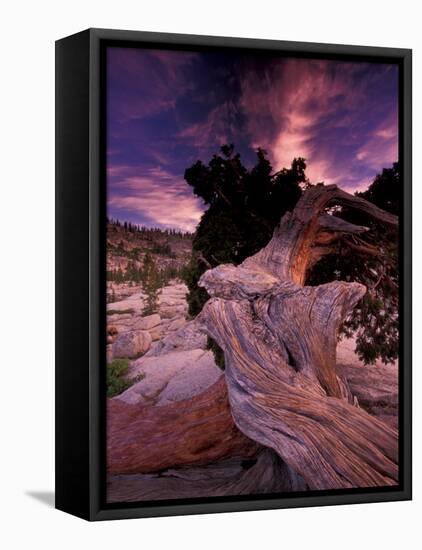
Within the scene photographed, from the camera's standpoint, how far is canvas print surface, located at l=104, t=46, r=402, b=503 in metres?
8.98

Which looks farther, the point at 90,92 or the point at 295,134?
the point at 295,134

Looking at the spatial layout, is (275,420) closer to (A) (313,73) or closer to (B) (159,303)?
(B) (159,303)

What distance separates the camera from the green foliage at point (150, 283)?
29.7 ft

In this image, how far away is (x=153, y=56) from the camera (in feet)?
29.6

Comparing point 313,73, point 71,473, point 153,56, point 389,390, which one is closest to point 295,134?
point 313,73

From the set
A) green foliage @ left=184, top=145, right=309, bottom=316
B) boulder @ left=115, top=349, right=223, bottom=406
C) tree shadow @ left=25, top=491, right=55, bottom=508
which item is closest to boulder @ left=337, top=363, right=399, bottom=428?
boulder @ left=115, top=349, right=223, bottom=406

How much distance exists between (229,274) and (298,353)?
0.64 m

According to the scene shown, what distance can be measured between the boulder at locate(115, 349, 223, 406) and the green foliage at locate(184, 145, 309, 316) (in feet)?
0.93

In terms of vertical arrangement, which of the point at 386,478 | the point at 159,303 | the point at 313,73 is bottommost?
the point at 386,478

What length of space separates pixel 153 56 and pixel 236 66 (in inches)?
20.8

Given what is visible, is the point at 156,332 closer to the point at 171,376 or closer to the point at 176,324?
the point at 176,324

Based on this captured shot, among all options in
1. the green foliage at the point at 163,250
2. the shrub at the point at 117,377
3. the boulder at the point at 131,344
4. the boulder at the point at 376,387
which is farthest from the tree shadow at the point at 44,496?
the boulder at the point at 376,387

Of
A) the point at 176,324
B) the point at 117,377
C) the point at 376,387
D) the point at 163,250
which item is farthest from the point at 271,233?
the point at 117,377

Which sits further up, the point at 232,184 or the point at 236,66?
the point at 236,66
